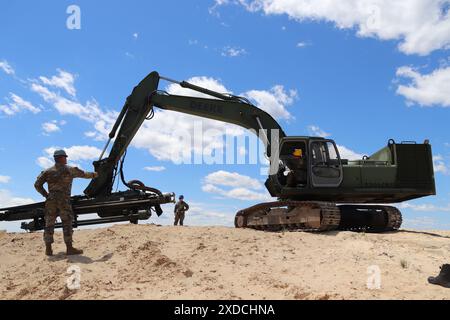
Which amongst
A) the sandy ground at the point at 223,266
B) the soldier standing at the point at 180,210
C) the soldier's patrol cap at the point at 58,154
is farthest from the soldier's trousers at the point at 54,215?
the soldier standing at the point at 180,210

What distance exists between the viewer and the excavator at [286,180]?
1202cm

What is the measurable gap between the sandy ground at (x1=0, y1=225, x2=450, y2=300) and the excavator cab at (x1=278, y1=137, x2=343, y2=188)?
1.96 meters

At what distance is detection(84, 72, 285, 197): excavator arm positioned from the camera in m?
13.7

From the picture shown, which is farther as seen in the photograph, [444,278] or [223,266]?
[223,266]

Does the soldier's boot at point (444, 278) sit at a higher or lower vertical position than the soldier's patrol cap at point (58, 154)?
lower

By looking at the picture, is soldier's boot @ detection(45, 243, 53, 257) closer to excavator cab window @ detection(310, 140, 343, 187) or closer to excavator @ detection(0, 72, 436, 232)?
excavator @ detection(0, 72, 436, 232)

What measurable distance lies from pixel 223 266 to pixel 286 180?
205 inches

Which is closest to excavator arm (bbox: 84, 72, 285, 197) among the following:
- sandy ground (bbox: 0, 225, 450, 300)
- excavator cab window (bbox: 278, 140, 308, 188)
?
excavator cab window (bbox: 278, 140, 308, 188)

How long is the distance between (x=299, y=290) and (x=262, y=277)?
2.87 ft

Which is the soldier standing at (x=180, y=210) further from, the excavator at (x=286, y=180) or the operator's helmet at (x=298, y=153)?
the operator's helmet at (x=298, y=153)

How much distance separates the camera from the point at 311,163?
39.6 feet

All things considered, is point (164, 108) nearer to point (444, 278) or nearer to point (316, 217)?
point (316, 217)

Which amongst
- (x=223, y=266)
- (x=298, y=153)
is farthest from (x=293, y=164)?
(x=223, y=266)
